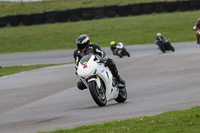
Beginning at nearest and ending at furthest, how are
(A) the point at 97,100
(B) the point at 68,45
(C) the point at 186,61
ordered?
(A) the point at 97,100 → (C) the point at 186,61 → (B) the point at 68,45

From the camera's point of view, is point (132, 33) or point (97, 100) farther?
point (132, 33)

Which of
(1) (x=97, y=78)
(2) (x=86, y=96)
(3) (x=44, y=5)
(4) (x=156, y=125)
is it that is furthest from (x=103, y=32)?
(4) (x=156, y=125)

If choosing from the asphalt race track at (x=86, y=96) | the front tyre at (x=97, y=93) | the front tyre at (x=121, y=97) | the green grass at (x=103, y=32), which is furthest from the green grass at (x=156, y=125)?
the green grass at (x=103, y=32)

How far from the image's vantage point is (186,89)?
422 inches

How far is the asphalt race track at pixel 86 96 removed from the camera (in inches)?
307

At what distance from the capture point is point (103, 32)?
133ft

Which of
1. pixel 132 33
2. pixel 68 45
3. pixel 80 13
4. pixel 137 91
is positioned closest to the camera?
pixel 137 91

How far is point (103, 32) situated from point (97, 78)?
31646mm

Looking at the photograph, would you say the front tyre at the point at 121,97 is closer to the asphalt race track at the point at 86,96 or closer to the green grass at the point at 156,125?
the asphalt race track at the point at 86,96

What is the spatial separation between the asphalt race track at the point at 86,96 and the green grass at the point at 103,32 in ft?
54.5

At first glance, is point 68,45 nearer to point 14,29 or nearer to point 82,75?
point 14,29

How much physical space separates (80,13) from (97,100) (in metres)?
33.9

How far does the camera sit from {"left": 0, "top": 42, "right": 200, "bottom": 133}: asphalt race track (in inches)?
307

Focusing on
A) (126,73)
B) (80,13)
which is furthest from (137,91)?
(80,13)
